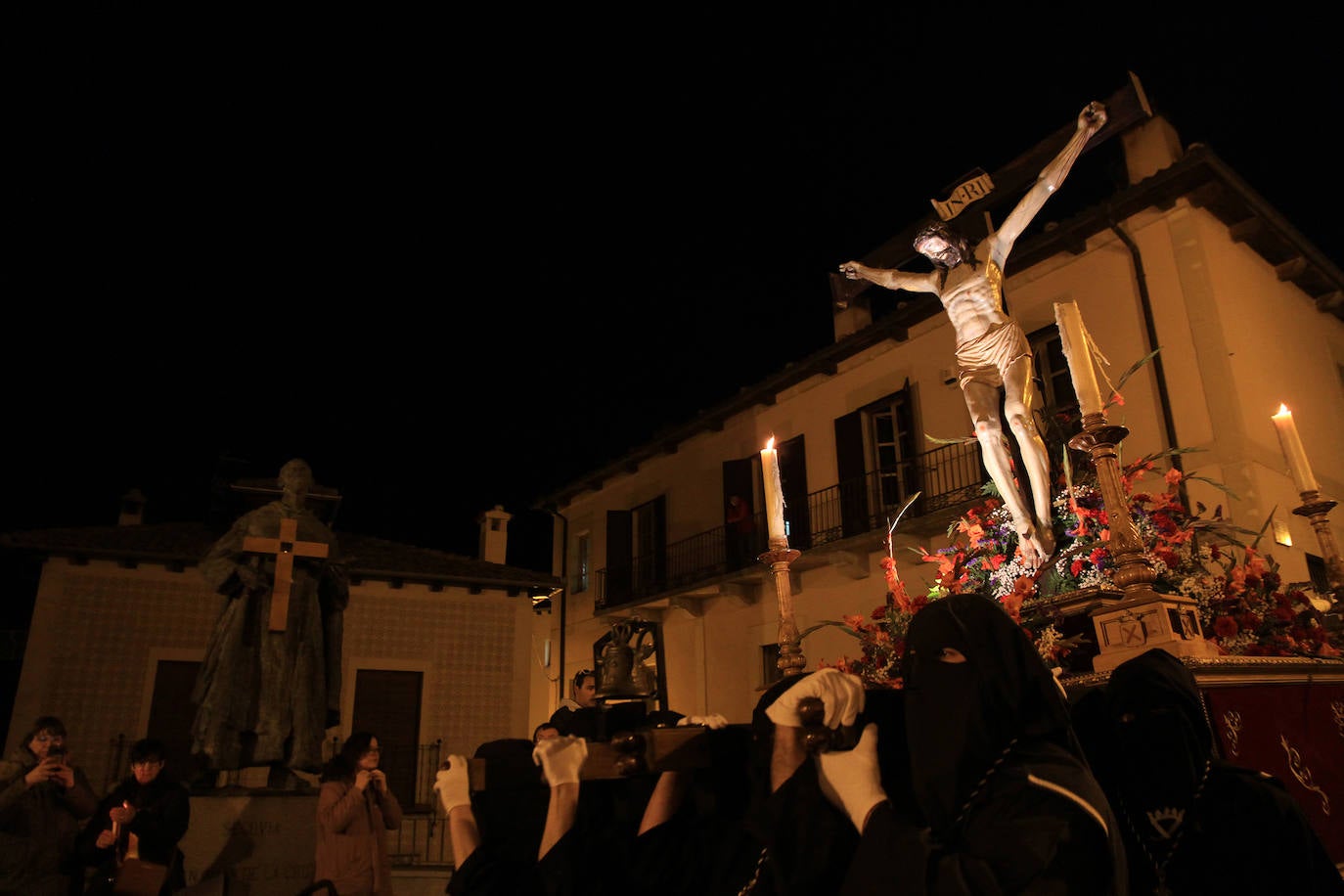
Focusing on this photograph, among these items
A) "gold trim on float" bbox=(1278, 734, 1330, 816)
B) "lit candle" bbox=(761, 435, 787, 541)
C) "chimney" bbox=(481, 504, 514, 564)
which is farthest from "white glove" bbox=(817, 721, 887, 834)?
"chimney" bbox=(481, 504, 514, 564)

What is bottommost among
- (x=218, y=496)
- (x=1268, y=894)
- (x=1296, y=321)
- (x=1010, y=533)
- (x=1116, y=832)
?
(x=1268, y=894)

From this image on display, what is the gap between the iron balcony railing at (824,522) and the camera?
496 inches

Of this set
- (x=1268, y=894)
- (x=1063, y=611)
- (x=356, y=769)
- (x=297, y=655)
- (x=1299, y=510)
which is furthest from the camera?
(x=297, y=655)

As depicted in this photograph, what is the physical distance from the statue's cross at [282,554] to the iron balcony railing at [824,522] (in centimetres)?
738

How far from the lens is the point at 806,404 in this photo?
15.5 metres

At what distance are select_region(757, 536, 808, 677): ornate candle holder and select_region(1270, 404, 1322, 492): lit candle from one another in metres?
2.41

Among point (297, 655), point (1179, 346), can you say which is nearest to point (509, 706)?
point (297, 655)

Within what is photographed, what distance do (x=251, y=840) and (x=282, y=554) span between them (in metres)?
1.84

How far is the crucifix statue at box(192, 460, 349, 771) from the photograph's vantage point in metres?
5.96

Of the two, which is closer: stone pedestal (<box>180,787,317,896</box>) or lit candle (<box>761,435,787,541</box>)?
lit candle (<box>761,435,787,541</box>)

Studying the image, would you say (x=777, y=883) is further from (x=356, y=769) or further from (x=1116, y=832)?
(x=356, y=769)

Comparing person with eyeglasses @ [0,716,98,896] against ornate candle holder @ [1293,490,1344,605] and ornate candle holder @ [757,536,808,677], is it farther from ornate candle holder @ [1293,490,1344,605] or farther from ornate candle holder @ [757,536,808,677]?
ornate candle holder @ [1293,490,1344,605]

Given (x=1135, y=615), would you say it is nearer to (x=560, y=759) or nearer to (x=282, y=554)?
(x=560, y=759)

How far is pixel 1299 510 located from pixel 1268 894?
277cm
